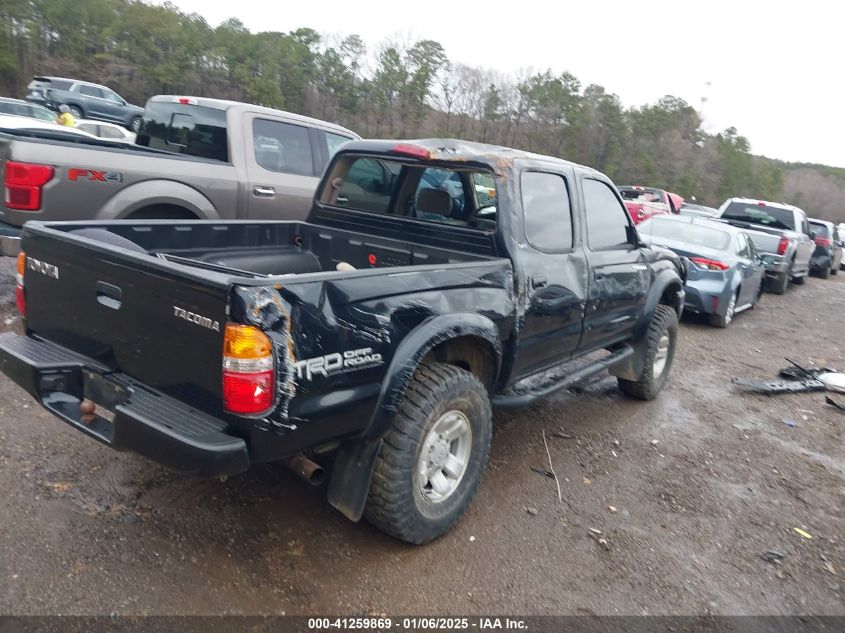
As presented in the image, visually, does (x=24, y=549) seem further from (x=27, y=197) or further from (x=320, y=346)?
(x=27, y=197)

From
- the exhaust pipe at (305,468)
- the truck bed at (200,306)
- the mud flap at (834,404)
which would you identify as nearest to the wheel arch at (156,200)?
the truck bed at (200,306)

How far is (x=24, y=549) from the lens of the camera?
2.96 m

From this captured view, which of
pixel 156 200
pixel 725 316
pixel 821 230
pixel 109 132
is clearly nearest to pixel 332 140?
pixel 156 200

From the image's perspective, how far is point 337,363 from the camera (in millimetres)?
2664

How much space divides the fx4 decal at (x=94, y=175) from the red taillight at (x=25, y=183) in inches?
5.5

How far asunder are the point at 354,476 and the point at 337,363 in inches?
24.9

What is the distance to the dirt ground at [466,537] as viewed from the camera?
2898 millimetres

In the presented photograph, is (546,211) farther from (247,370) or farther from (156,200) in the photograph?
(156,200)

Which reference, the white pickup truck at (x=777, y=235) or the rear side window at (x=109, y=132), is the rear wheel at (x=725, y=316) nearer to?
the white pickup truck at (x=777, y=235)

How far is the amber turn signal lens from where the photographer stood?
2.40m

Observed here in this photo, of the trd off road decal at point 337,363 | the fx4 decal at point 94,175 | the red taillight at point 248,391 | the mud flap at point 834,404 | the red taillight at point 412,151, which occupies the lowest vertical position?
the mud flap at point 834,404

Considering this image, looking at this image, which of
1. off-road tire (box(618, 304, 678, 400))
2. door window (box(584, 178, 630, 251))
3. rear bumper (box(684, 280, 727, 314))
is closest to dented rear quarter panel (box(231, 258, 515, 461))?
door window (box(584, 178, 630, 251))

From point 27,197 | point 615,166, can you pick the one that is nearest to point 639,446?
point 27,197

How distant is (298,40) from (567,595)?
41.0m
